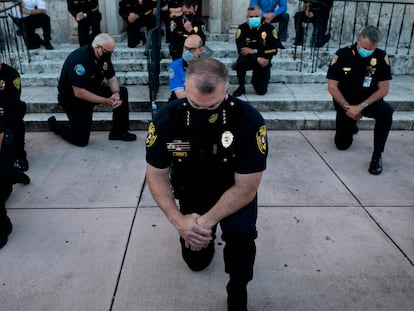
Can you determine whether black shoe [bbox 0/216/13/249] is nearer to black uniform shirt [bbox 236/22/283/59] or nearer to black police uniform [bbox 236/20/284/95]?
black police uniform [bbox 236/20/284/95]

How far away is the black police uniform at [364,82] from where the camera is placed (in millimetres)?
4434

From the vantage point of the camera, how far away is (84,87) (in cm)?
478

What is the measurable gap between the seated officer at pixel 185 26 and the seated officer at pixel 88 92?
1895 mm

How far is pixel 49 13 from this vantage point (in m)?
8.09

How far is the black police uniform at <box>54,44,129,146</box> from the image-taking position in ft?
15.4

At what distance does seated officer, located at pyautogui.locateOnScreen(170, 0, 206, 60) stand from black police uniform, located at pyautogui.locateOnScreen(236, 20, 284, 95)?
0.74 m

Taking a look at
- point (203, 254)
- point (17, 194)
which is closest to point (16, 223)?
point (17, 194)

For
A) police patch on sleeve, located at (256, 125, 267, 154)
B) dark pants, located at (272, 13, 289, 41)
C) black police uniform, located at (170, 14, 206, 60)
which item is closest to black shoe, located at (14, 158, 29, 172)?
police patch on sleeve, located at (256, 125, 267, 154)

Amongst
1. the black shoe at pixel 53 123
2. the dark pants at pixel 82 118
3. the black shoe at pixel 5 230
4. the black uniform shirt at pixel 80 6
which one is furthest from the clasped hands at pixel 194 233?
the black uniform shirt at pixel 80 6

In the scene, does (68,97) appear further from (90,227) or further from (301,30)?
(301,30)

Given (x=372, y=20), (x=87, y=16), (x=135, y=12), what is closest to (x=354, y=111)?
(x=135, y=12)

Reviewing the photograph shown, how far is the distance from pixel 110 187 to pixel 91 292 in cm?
153

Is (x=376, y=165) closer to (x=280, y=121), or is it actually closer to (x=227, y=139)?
(x=280, y=121)

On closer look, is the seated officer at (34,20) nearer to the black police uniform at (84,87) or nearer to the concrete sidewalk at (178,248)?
the black police uniform at (84,87)
